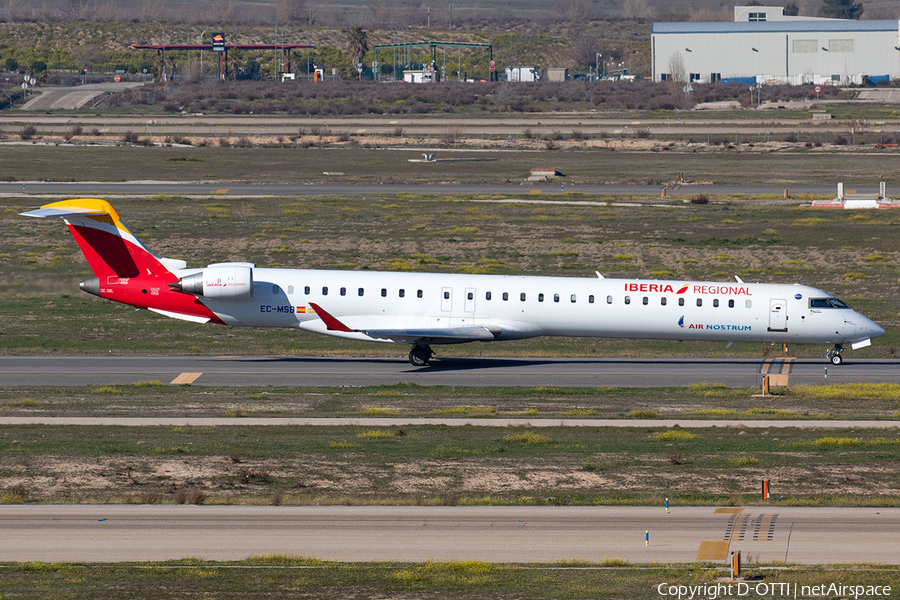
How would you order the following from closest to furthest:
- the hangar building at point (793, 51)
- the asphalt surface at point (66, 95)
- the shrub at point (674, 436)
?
the shrub at point (674, 436)
the asphalt surface at point (66, 95)
the hangar building at point (793, 51)

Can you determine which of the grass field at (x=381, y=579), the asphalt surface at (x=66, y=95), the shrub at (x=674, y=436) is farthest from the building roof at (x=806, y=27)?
the grass field at (x=381, y=579)

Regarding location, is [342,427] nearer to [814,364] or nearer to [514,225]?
[814,364]

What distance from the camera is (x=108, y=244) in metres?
41.4

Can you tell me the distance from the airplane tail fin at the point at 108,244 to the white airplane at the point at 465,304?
0.04m

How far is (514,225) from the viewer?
7144 centimetres

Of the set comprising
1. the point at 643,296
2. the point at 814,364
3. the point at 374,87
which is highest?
the point at 374,87

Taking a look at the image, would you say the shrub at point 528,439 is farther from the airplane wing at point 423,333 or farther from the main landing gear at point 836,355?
the main landing gear at point 836,355

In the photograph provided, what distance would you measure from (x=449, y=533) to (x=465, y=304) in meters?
19.3

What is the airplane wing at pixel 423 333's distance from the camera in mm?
40719

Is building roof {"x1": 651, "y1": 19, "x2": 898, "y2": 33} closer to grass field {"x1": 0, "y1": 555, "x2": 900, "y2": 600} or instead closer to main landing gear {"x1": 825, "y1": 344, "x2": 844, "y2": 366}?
main landing gear {"x1": 825, "y1": 344, "x2": 844, "y2": 366}

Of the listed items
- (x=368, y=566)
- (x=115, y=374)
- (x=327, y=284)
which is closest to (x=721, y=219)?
(x=327, y=284)

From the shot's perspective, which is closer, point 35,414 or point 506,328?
point 35,414

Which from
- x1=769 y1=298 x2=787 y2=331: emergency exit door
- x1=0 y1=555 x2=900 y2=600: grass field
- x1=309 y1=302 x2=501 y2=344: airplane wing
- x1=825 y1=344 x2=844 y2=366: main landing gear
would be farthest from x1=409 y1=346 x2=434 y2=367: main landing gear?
x1=0 y1=555 x2=900 y2=600: grass field

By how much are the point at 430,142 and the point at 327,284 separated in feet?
273
